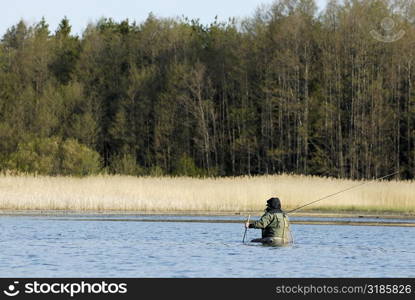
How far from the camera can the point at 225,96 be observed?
75438 mm

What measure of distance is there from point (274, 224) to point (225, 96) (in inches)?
1991

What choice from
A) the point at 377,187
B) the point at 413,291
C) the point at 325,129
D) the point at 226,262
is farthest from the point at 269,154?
the point at 413,291

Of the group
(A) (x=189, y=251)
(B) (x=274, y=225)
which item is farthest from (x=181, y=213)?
(B) (x=274, y=225)

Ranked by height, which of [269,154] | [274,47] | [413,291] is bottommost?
[413,291]

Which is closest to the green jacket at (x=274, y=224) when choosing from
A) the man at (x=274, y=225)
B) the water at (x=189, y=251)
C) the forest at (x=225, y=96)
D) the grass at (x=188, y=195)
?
the man at (x=274, y=225)

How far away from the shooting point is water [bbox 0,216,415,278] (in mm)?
21312

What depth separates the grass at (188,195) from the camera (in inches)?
1556

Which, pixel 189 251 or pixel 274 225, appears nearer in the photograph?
pixel 274 225

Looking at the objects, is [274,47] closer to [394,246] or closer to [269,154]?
[269,154]

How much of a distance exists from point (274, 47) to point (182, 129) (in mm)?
9557

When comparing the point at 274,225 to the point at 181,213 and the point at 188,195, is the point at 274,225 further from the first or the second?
the point at 188,195

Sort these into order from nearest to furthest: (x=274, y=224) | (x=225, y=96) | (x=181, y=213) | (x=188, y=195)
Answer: (x=274, y=224), (x=181, y=213), (x=188, y=195), (x=225, y=96)

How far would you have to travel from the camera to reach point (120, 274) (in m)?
20.6

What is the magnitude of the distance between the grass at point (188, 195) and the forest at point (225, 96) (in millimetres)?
18128
